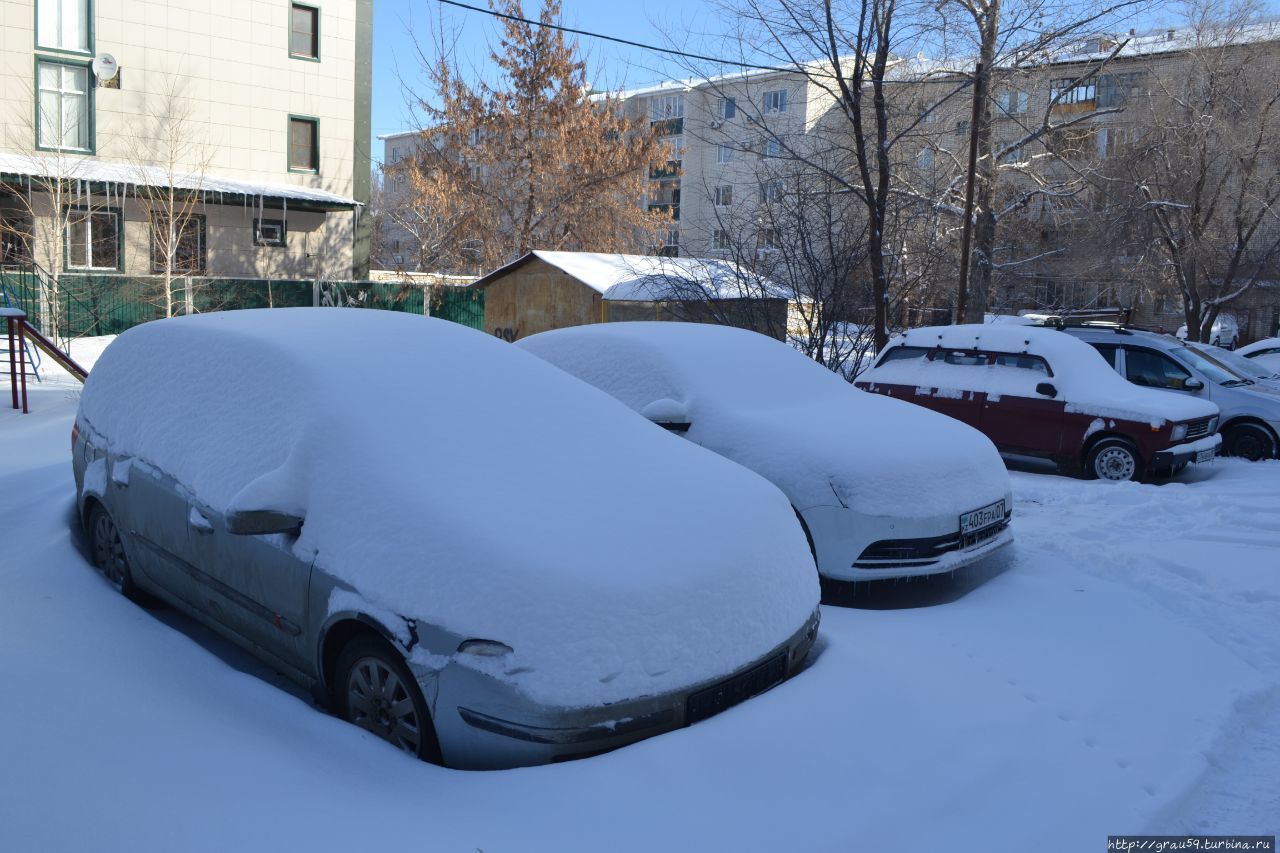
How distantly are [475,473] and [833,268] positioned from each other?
8716 millimetres

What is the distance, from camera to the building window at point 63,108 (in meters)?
24.0

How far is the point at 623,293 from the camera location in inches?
609

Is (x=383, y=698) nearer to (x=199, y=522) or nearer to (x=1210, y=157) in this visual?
(x=199, y=522)

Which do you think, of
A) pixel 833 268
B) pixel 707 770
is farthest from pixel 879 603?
pixel 833 268

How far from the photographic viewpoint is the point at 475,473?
11.7 ft

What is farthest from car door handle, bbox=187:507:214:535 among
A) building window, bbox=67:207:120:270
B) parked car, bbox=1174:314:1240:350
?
parked car, bbox=1174:314:1240:350

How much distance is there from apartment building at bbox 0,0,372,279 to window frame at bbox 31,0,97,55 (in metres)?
0.04

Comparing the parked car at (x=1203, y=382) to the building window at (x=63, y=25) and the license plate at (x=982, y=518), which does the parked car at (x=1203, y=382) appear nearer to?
the license plate at (x=982, y=518)

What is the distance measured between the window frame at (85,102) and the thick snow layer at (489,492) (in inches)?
925

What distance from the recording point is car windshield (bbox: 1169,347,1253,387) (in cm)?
1113

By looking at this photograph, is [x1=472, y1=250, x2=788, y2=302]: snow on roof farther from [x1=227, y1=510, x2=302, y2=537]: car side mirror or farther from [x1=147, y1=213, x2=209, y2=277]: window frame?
[x1=147, y1=213, x2=209, y2=277]: window frame

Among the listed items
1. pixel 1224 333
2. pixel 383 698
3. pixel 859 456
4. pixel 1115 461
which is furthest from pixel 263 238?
pixel 1224 333

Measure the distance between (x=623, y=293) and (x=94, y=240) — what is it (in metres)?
17.0

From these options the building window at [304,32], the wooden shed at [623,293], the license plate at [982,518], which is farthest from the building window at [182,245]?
the license plate at [982,518]
